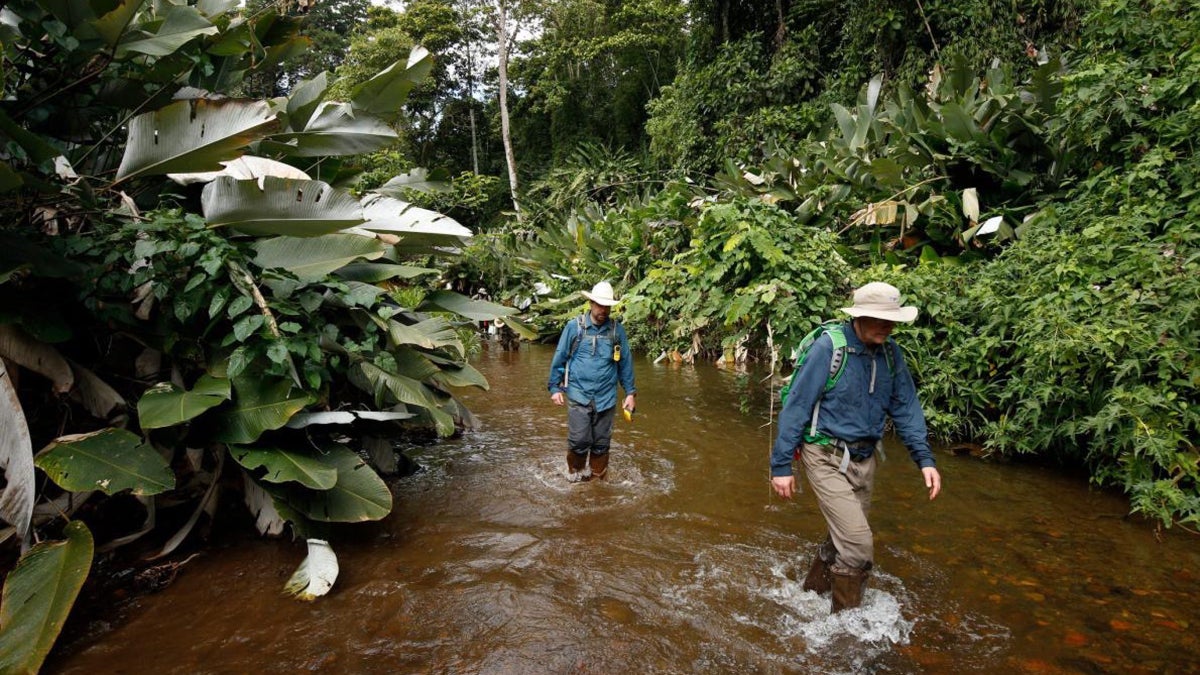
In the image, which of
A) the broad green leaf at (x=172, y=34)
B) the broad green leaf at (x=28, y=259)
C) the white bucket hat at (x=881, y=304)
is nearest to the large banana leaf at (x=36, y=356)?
the broad green leaf at (x=28, y=259)

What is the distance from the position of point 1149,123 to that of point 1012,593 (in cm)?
448

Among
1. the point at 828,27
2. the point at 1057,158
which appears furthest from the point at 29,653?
the point at 828,27

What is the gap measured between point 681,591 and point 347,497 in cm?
200

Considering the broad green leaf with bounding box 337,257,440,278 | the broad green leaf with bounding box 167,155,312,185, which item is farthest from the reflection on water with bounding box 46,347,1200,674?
the broad green leaf with bounding box 167,155,312,185

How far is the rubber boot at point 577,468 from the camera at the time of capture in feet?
17.8

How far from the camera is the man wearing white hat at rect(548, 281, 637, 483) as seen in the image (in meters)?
5.11

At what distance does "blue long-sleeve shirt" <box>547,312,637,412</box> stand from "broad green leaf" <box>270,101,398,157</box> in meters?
2.04

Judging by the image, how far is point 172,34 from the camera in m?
3.66

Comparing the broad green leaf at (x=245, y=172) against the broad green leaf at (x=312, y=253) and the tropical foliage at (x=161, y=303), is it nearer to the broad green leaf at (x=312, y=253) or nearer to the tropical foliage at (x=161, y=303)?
the tropical foliage at (x=161, y=303)

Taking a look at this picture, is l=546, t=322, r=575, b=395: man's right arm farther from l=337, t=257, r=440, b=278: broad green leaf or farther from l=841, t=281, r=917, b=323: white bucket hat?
l=841, t=281, r=917, b=323: white bucket hat

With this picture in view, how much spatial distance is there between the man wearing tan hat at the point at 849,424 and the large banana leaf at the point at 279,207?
2772 millimetres

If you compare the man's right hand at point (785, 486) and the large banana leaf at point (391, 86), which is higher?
the large banana leaf at point (391, 86)

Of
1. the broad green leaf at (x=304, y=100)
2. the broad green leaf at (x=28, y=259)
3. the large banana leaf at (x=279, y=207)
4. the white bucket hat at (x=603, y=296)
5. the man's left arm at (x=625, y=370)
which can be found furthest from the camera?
the man's left arm at (x=625, y=370)

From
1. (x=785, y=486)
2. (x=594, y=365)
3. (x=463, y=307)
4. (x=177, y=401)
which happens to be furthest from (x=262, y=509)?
(x=785, y=486)
